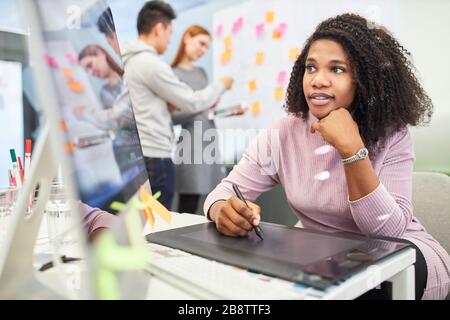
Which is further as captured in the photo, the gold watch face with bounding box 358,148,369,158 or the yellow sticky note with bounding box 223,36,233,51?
the yellow sticky note with bounding box 223,36,233,51

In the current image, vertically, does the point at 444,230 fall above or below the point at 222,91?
below

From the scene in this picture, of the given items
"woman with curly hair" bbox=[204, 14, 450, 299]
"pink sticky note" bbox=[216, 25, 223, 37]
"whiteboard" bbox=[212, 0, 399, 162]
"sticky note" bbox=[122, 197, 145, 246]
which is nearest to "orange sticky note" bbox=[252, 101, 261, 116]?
"whiteboard" bbox=[212, 0, 399, 162]

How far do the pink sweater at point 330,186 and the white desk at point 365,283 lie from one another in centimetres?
22

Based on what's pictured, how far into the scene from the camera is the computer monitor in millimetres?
350

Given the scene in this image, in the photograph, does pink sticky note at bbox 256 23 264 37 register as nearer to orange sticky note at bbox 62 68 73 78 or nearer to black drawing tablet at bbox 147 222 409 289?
black drawing tablet at bbox 147 222 409 289

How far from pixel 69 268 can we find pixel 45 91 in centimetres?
32

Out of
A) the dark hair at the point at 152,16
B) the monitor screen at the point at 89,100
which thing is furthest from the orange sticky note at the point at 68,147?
the dark hair at the point at 152,16

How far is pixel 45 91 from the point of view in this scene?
13.7 inches

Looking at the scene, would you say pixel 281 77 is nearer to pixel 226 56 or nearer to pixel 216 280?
pixel 226 56

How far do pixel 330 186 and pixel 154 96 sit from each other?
117 cm

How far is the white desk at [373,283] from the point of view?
0.44 meters

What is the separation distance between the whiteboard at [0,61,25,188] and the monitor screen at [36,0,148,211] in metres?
1.37
